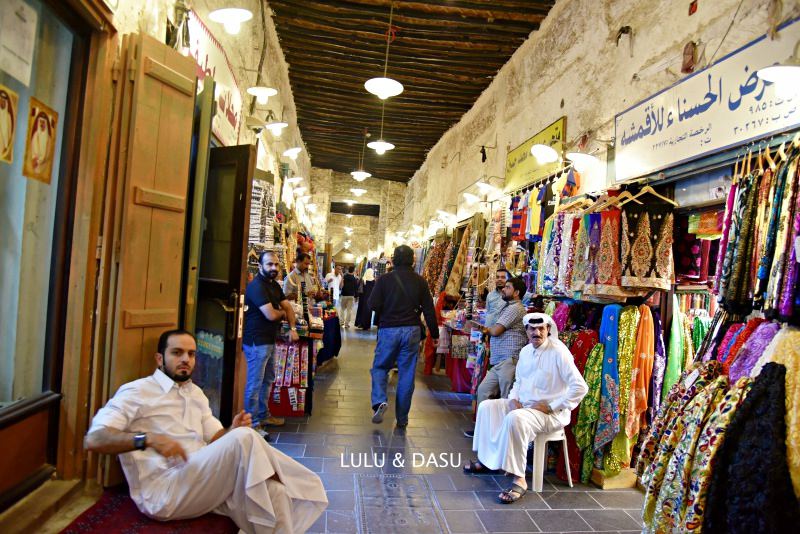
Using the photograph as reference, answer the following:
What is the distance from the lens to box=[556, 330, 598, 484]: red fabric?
12.4 ft

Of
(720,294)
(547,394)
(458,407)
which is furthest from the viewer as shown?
(458,407)

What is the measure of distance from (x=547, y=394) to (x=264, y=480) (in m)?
2.22

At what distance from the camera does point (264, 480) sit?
211 cm

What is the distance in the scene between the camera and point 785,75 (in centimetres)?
250

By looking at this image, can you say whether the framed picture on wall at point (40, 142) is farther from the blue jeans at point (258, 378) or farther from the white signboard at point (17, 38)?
the blue jeans at point (258, 378)

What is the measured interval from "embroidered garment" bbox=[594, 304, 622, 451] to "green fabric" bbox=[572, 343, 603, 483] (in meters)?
0.04

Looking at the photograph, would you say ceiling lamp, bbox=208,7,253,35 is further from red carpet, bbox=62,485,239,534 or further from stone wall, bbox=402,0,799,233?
red carpet, bbox=62,485,239,534

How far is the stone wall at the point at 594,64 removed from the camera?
338 centimetres

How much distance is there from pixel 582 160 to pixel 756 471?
129 inches

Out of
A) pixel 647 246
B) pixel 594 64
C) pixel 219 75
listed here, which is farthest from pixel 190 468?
pixel 594 64

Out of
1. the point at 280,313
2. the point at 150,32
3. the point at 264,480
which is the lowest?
the point at 264,480

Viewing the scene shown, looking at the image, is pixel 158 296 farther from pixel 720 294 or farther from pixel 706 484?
pixel 720 294

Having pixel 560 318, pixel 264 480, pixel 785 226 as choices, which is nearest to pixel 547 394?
pixel 560 318

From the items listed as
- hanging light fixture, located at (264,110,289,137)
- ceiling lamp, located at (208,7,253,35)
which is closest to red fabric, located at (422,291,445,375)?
hanging light fixture, located at (264,110,289,137)
